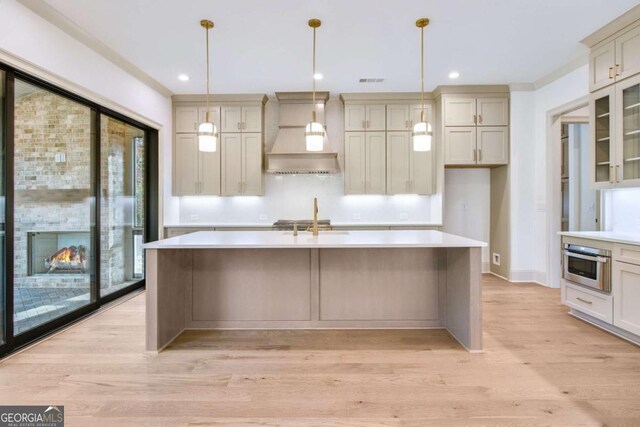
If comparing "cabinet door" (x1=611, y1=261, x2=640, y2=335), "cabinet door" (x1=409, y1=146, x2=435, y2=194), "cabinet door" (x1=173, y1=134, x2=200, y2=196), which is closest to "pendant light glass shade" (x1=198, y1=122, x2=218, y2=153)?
"cabinet door" (x1=173, y1=134, x2=200, y2=196)

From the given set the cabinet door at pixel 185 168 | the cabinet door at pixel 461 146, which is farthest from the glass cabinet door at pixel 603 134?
the cabinet door at pixel 185 168

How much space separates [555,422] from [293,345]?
1.74 meters

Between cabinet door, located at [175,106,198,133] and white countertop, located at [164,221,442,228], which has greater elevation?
cabinet door, located at [175,106,198,133]

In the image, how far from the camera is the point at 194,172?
5.17m

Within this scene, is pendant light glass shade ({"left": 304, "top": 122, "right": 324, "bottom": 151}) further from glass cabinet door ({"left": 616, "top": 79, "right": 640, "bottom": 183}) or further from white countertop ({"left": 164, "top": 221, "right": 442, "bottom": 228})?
glass cabinet door ({"left": 616, "top": 79, "right": 640, "bottom": 183})

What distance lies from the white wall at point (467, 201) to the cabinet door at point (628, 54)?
2.37 m

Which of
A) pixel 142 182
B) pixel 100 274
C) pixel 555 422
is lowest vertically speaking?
pixel 555 422

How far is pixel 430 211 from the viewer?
5.33m

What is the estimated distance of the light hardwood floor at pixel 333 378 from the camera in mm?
1832

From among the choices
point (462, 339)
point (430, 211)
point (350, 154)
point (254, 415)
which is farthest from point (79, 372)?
point (430, 211)

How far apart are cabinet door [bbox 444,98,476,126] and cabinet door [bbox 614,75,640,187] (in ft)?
5.96

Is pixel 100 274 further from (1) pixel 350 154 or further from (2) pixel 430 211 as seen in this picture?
(2) pixel 430 211

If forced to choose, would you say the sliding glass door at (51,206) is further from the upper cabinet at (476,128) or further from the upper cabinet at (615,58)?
A: the upper cabinet at (615,58)

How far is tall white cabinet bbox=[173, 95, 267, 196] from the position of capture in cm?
513
